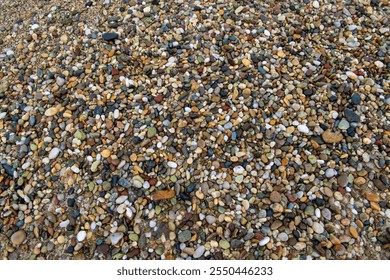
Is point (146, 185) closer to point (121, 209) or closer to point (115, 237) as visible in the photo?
point (121, 209)

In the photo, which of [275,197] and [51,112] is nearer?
[275,197]

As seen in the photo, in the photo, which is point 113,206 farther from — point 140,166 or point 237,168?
point 237,168

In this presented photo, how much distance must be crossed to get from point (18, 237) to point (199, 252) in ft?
3.38

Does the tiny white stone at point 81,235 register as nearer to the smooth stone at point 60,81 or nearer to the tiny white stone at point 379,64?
the smooth stone at point 60,81

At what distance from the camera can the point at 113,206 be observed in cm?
238

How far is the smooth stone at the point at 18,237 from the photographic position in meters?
2.36

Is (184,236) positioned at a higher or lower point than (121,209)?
lower

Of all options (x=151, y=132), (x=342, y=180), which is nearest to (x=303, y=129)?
(x=342, y=180)

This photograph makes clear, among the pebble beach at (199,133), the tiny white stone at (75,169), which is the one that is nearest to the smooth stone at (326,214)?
the pebble beach at (199,133)

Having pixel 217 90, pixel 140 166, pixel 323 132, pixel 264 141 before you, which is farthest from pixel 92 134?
pixel 323 132

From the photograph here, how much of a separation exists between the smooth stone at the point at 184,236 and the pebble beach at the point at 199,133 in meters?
0.01


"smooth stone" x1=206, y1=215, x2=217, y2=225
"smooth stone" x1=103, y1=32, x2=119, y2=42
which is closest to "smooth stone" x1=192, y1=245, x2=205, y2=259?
"smooth stone" x1=206, y1=215, x2=217, y2=225

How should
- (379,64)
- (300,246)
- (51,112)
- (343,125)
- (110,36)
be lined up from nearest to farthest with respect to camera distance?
(300,246) < (343,125) < (51,112) < (379,64) < (110,36)

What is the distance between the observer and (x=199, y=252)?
7.34ft
